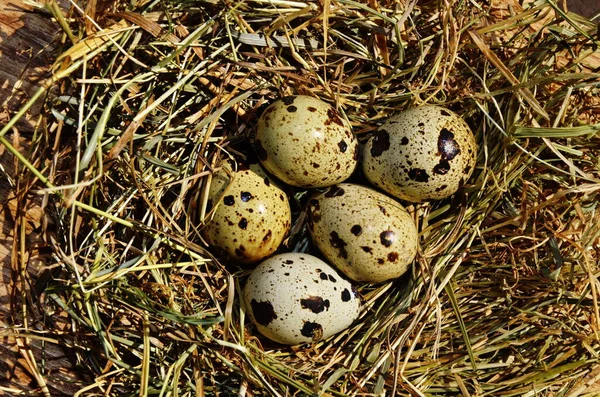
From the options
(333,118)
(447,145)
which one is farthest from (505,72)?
(333,118)

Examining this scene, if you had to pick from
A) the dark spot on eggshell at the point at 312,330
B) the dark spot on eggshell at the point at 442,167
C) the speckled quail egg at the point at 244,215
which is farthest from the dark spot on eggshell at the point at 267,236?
the dark spot on eggshell at the point at 442,167

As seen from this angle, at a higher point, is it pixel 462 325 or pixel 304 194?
pixel 304 194

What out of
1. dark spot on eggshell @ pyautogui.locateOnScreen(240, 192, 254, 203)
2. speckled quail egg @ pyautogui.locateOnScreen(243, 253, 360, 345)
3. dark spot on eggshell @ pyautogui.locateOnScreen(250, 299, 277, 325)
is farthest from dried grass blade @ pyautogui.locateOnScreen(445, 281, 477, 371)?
dark spot on eggshell @ pyautogui.locateOnScreen(240, 192, 254, 203)

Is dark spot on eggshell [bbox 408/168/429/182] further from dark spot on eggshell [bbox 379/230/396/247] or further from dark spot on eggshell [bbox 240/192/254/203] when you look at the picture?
dark spot on eggshell [bbox 240/192/254/203]

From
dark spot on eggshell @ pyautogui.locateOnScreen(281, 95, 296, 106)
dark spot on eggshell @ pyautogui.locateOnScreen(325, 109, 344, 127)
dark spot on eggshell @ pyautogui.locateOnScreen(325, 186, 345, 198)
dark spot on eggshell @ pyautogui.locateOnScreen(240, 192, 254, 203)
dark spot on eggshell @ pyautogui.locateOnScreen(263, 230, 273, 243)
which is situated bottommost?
dark spot on eggshell @ pyautogui.locateOnScreen(263, 230, 273, 243)

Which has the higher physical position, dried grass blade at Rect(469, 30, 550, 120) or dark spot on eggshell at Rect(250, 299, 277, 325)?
dried grass blade at Rect(469, 30, 550, 120)

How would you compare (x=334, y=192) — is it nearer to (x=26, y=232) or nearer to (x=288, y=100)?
(x=288, y=100)

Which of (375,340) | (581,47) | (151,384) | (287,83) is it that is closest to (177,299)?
(151,384)

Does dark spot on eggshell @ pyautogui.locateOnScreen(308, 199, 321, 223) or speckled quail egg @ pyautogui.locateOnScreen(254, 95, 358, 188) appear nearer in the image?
speckled quail egg @ pyautogui.locateOnScreen(254, 95, 358, 188)
